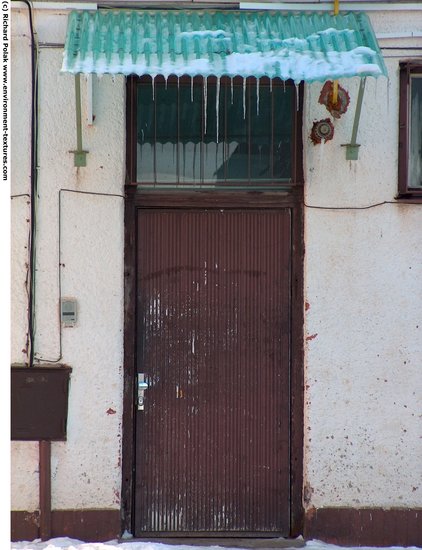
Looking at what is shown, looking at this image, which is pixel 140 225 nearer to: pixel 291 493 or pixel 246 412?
pixel 246 412

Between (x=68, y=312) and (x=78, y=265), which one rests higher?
(x=78, y=265)

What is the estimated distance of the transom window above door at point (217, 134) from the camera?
639 centimetres

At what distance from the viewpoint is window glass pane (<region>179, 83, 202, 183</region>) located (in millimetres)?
6422

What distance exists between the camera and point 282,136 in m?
6.43

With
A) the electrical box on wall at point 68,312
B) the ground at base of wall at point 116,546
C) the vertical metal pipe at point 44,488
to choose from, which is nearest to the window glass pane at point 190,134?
the electrical box on wall at point 68,312

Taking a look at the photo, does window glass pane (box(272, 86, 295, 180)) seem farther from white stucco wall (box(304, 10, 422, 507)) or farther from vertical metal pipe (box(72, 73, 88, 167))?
vertical metal pipe (box(72, 73, 88, 167))

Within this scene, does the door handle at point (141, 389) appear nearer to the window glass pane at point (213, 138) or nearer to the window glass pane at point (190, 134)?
the window glass pane at point (190, 134)

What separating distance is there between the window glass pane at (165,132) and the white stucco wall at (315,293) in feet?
1.00

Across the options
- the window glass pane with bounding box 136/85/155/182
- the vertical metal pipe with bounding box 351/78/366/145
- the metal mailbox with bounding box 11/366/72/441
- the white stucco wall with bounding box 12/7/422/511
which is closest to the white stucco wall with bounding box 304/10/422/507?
the white stucco wall with bounding box 12/7/422/511

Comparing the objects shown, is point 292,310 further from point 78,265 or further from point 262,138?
point 78,265

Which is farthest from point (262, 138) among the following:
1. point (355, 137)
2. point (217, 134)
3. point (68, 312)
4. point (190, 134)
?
point (68, 312)

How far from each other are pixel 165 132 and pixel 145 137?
6.3 inches

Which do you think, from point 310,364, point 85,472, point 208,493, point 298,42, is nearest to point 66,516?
point 85,472

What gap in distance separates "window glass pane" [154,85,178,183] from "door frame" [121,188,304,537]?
0.55 feet
